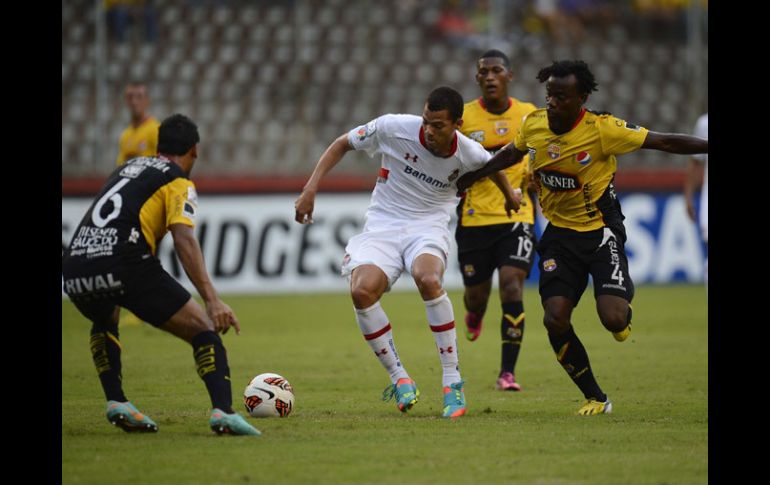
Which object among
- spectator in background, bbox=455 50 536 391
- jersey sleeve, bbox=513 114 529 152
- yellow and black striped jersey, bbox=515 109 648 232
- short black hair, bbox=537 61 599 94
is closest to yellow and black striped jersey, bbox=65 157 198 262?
jersey sleeve, bbox=513 114 529 152

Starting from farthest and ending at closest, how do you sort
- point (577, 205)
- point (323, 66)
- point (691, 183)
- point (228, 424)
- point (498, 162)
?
1. point (323, 66)
2. point (691, 183)
3. point (498, 162)
4. point (577, 205)
5. point (228, 424)

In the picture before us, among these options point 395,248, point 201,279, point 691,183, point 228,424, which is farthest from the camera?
point 691,183

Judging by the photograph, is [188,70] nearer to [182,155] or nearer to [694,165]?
[694,165]

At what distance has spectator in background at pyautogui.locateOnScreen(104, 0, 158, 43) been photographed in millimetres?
22859

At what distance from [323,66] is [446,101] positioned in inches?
596

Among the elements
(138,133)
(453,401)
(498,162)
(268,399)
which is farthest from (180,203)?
(138,133)

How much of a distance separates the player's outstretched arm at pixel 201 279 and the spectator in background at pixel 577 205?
2497mm

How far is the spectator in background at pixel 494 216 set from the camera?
10.6 metres

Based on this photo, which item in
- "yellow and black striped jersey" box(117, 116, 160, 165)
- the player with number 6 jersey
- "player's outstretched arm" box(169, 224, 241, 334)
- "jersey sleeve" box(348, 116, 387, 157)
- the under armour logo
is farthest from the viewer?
"yellow and black striped jersey" box(117, 116, 160, 165)

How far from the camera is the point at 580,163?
28.0ft

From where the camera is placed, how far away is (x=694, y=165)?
48.1ft

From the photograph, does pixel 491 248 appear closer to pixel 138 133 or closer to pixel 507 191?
pixel 507 191

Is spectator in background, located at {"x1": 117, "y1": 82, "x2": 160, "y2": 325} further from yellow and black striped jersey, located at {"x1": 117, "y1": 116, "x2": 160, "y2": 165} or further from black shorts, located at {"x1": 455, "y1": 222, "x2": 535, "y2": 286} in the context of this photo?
black shorts, located at {"x1": 455, "y1": 222, "x2": 535, "y2": 286}
